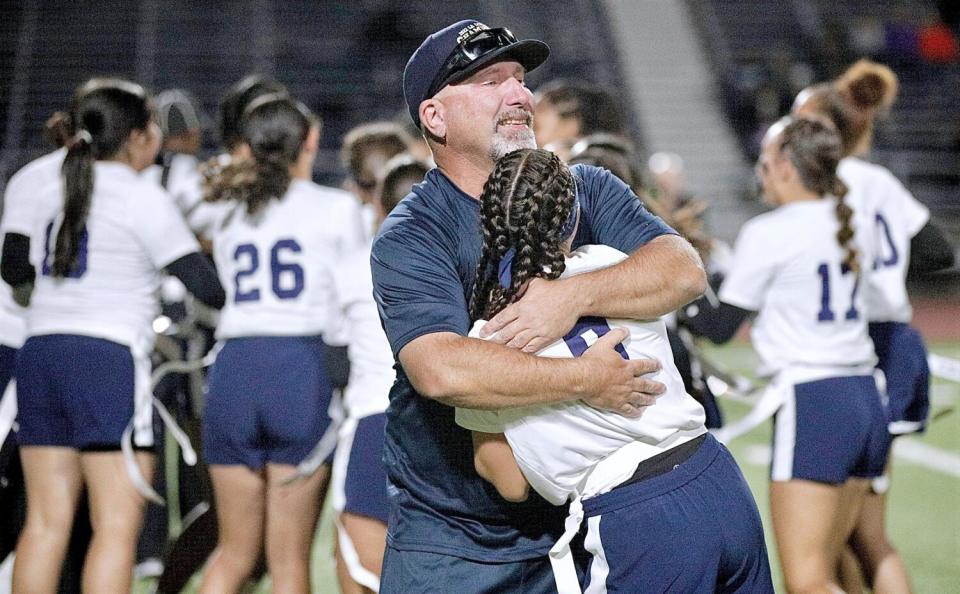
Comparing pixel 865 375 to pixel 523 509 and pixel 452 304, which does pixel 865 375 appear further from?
pixel 452 304

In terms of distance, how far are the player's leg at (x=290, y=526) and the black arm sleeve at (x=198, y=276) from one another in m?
0.69

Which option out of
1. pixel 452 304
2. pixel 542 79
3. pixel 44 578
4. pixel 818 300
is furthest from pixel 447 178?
pixel 542 79

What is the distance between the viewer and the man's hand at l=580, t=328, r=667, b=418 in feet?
8.21

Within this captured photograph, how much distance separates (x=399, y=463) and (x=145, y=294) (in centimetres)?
177

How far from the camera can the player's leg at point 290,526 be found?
4453 mm

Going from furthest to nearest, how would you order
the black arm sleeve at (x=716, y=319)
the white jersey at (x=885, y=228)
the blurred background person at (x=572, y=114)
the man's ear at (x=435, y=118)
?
the blurred background person at (x=572, y=114)
the white jersey at (x=885, y=228)
the black arm sleeve at (x=716, y=319)
the man's ear at (x=435, y=118)

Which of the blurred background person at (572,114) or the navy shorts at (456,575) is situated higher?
the blurred background person at (572,114)

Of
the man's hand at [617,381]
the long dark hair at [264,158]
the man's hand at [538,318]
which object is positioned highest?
the long dark hair at [264,158]

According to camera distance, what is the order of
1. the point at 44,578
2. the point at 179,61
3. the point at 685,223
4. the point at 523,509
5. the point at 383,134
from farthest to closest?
1. the point at 179,61
2. the point at 383,134
3. the point at 685,223
4. the point at 44,578
5. the point at 523,509

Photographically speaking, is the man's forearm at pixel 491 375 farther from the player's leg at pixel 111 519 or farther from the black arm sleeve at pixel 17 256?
the black arm sleeve at pixel 17 256

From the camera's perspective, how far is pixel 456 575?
9.46 ft

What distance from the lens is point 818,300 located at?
4.26 meters

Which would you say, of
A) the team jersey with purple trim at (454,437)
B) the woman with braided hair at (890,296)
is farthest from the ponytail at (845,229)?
the team jersey with purple trim at (454,437)

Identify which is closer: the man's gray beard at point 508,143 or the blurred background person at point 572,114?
the man's gray beard at point 508,143
